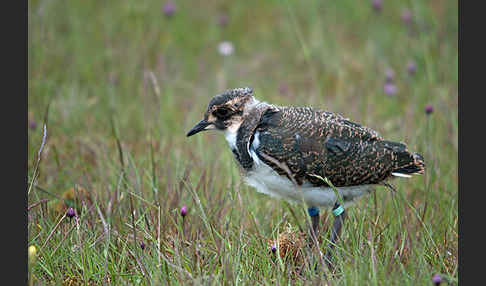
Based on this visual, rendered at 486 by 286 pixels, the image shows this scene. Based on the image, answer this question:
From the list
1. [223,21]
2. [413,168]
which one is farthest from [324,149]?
[223,21]

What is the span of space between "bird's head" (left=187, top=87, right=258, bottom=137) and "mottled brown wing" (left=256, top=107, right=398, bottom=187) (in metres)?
0.15

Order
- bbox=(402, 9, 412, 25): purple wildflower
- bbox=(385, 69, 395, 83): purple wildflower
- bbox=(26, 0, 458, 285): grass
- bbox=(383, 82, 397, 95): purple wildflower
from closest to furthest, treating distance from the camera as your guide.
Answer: bbox=(26, 0, 458, 285): grass
bbox=(383, 82, 397, 95): purple wildflower
bbox=(385, 69, 395, 83): purple wildflower
bbox=(402, 9, 412, 25): purple wildflower

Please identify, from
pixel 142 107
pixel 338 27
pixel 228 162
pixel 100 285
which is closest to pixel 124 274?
pixel 100 285

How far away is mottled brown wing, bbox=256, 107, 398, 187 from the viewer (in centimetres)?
390

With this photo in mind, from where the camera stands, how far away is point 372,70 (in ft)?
23.6

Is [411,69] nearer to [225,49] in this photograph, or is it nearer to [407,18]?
[407,18]

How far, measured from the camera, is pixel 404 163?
413 cm

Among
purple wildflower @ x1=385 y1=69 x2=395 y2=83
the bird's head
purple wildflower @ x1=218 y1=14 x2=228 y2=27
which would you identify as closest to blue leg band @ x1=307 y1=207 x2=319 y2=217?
the bird's head

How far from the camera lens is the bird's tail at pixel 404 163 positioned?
411 cm

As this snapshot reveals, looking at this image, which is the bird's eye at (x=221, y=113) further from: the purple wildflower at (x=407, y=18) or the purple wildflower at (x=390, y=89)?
the purple wildflower at (x=407, y=18)

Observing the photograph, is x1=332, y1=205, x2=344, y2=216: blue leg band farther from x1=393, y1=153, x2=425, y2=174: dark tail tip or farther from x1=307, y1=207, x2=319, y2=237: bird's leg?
x1=393, y1=153, x2=425, y2=174: dark tail tip

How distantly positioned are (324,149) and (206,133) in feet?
8.39

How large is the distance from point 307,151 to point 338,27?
444 centimetres

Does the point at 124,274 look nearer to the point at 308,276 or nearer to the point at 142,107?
the point at 308,276
